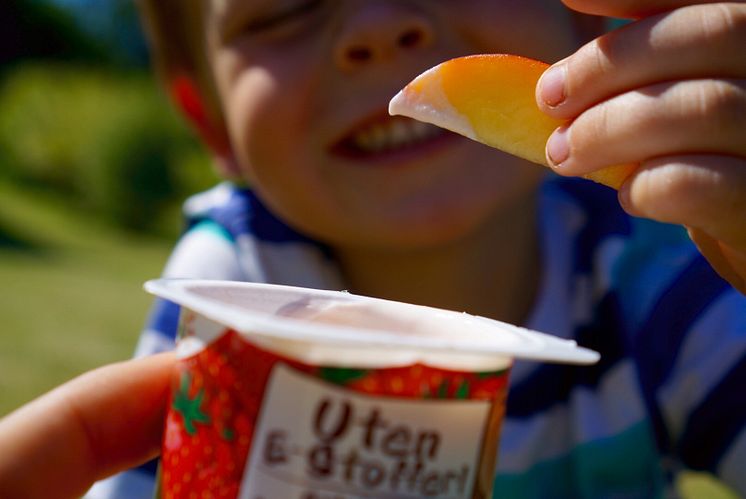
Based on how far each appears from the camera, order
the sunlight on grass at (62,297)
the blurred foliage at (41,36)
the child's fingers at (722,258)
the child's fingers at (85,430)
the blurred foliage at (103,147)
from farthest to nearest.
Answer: the blurred foliage at (41,36) → the blurred foliage at (103,147) → the sunlight on grass at (62,297) → the child's fingers at (722,258) → the child's fingers at (85,430)

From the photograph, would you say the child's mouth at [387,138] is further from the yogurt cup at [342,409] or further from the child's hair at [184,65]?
the yogurt cup at [342,409]

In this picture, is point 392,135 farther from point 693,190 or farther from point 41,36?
point 41,36

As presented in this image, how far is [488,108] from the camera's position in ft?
2.07

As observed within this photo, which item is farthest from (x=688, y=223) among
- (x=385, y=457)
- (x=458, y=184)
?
(x=458, y=184)

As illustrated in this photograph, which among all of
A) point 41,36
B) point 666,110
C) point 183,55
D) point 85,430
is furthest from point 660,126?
point 41,36

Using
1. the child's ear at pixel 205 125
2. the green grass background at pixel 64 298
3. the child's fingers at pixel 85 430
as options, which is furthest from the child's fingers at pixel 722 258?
the green grass background at pixel 64 298

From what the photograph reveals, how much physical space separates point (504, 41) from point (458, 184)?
20cm

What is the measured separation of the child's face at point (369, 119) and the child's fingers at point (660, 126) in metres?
0.55

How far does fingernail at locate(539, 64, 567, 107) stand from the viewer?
65cm

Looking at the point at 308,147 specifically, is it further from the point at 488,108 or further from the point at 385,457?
the point at 385,457

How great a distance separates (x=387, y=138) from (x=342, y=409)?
80 centimetres

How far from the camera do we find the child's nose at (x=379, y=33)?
1.13 metres

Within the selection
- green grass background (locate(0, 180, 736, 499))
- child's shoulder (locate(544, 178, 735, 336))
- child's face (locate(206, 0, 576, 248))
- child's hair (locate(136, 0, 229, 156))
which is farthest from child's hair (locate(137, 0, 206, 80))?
green grass background (locate(0, 180, 736, 499))

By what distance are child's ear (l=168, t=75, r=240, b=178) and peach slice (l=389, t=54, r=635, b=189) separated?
1096mm
